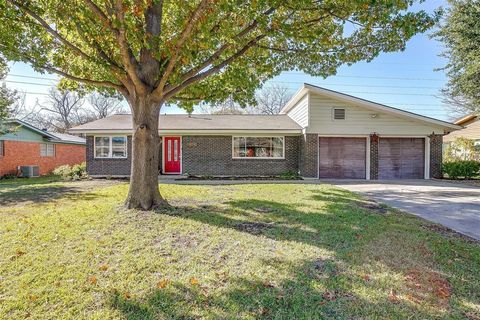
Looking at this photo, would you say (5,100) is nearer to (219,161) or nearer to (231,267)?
(219,161)

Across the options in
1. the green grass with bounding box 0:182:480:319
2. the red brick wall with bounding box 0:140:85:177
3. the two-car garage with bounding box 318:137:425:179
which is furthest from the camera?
the red brick wall with bounding box 0:140:85:177

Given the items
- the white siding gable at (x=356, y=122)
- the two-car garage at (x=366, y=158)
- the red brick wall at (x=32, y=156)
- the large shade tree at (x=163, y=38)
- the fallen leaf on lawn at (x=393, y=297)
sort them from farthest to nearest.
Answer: the red brick wall at (x=32, y=156) → the two-car garage at (x=366, y=158) → the white siding gable at (x=356, y=122) → the large shade tree at (x=163, y=38) → the fallen leaf on lawn at (x=393, y=297)

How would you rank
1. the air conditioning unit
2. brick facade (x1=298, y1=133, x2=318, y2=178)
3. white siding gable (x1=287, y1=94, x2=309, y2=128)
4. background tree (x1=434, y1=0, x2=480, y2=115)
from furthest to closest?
the air conditioning unit
white siding gable (x1=287, y1=94, x2=309, y2=128)
brick facade (x1=298, y1=133, x2=318, y2=178)
background tree (x1=434, y1=0, x2=480, y2=115)

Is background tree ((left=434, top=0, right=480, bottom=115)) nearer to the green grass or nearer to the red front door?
the green grass

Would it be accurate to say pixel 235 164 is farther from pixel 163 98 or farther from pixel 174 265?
pixel 174 265

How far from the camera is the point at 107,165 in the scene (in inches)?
617

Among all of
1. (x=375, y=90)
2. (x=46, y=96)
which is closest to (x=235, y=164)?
(x=375, y=90)

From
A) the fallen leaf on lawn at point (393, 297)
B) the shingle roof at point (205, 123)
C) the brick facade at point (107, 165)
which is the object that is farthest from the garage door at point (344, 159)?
the fallen leaf on lawn at point (393, 297)

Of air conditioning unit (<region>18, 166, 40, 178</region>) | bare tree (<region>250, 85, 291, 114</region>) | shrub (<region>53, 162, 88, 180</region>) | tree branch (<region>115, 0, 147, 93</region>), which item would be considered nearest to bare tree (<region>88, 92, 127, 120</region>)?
bare tree (<region>250, 85, 291, 114</region>)

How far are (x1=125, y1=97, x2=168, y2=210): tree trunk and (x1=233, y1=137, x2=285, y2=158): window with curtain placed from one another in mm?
8799

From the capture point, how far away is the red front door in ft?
52.0

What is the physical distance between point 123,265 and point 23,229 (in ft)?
9.75

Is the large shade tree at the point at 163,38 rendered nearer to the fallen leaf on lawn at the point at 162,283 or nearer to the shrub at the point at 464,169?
the fallen leaf on lawn at the point at 162,283

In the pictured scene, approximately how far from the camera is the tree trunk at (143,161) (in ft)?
22.3
